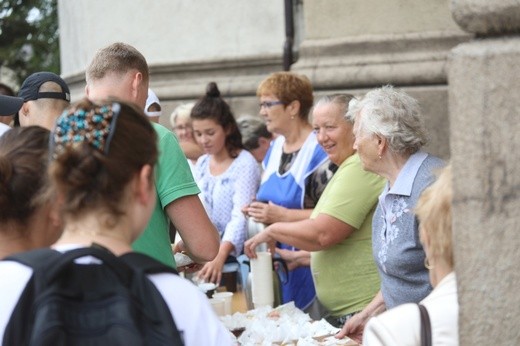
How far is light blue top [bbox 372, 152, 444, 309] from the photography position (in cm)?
373

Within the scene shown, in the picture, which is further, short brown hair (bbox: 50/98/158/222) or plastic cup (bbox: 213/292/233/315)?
plastic cup (bbox: 213/292/233/315)

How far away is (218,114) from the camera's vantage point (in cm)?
624

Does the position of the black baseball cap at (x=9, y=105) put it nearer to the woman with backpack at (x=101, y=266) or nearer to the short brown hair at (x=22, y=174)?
the short brown hair at (x=22, y=174)

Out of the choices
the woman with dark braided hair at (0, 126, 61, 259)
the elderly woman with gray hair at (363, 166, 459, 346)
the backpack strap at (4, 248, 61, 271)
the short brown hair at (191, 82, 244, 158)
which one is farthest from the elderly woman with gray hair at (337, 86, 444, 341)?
the short brown hair at (191, 82, 244, 158)

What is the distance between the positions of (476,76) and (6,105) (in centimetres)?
260

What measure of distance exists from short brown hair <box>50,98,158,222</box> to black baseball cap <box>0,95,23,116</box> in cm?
241

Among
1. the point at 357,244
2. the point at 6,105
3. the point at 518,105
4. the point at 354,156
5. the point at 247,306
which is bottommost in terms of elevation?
the point at 247,306

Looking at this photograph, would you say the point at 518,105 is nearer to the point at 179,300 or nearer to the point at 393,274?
the point at 179,300

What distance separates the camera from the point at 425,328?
238cm

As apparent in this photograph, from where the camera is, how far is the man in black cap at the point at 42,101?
4.71 meters

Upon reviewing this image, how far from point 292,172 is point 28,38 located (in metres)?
15.1

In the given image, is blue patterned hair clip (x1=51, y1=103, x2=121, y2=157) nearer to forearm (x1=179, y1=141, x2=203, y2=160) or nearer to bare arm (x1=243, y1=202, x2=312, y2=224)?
bare arm (x1=243, y1=202, x2=312, y2=224)

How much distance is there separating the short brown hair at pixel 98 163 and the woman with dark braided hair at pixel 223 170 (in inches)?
143

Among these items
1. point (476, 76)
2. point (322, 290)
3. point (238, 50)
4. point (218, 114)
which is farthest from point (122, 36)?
point (476, 76)
